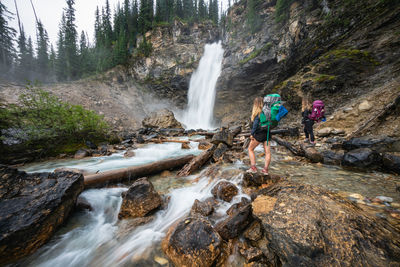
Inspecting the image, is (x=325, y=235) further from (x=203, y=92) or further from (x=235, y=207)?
(x=203, y=92)

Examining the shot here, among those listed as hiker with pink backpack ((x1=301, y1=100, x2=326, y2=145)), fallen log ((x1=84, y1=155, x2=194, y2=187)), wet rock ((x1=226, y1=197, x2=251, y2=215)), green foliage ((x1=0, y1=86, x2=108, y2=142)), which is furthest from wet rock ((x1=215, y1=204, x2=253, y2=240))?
green foliage ((x1=0, y1=86, x2=108, y2=142))

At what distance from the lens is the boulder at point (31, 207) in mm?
1734

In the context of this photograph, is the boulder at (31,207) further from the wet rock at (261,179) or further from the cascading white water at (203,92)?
the cascading white water at (203,92)

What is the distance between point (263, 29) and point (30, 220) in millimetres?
28793

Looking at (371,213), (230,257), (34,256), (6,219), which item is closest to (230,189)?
(230,257)

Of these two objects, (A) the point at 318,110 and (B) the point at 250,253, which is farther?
(A) the point at 318,110

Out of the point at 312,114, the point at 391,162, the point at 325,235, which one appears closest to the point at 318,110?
the point at 312,114

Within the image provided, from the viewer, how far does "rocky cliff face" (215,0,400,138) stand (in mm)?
7750

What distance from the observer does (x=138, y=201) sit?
2.68 m

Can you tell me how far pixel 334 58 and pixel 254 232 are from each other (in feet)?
46.7

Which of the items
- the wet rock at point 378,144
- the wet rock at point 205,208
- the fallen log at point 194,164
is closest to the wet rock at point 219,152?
the fallen log at point 194,164

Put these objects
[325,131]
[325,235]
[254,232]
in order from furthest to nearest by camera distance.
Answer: [325,131]
[254,232]
[325,235]

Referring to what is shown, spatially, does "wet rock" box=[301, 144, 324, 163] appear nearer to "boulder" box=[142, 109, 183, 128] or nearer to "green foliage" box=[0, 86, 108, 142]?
"green foliage" box=[0, 86, 108, 142]

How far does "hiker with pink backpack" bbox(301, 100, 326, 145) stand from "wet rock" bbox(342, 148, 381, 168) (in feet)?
8.82
